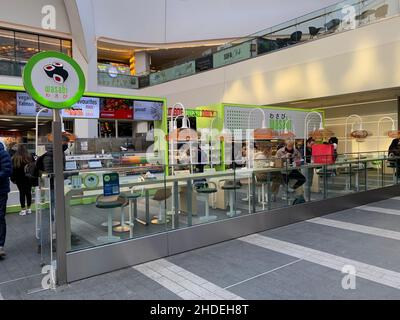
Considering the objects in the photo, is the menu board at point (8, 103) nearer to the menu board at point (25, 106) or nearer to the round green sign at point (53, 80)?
the menu board at point (25, 106)

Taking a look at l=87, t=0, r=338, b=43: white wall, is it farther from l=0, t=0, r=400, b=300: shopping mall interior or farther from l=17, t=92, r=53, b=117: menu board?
l=17, t=92, r=53, b=117: menu board

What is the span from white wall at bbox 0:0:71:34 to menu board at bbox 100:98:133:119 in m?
7.51

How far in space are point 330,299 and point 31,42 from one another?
14662 millimetres

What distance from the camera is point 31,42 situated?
13742 mm

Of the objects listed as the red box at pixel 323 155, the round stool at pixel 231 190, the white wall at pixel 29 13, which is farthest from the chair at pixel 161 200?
the white wall at pixel 29 13

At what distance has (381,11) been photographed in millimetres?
9898

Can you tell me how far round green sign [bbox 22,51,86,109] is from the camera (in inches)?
127

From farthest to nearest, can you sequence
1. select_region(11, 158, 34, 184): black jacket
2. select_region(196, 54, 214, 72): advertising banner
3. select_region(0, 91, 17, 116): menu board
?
select_region(196, 54, 214, 72): advertising banner < select_region(0, 91, 17, 116): menu board < select_region(11, 158, 34, 184): black jacket

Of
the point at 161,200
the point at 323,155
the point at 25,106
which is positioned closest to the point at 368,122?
the point at 323,155

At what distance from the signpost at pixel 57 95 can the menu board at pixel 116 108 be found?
450 centimetres

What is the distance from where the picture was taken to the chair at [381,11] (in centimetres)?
980

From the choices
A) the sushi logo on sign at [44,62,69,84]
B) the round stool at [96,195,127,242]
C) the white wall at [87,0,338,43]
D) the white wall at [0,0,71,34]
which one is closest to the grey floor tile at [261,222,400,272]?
the round stool at [96,195,127,242]
